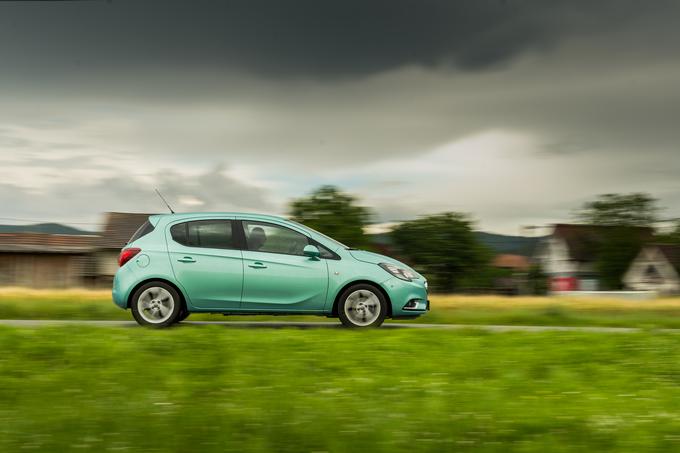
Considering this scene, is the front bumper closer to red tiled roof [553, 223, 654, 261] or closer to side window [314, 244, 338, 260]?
side window [314, 244, 338, 260]

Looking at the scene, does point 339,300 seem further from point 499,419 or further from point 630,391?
point 499,419

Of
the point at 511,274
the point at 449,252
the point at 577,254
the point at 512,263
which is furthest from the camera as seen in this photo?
the point at 577,254

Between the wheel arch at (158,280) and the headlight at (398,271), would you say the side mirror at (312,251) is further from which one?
the wheel arch at (158,280)

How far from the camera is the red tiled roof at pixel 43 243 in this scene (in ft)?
196

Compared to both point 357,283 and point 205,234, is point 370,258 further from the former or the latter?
point 205,234

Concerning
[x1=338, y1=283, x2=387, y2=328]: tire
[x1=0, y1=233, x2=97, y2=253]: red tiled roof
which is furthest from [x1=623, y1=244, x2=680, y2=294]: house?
[x1=338, y1=283, x2=387, y2=328]: tire

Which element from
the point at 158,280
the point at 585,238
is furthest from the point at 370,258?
the point at 585,238

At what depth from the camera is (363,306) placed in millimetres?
11148

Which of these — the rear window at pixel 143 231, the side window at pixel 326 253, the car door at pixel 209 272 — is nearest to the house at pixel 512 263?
the side window at pixel 326 253

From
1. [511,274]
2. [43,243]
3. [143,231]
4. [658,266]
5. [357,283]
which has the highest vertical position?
[43,243]

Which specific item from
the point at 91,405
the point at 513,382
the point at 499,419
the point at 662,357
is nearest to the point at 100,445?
the point at 91,405

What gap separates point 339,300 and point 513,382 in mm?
4498

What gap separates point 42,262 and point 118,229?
6.26 meters

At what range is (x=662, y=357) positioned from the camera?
814cm
